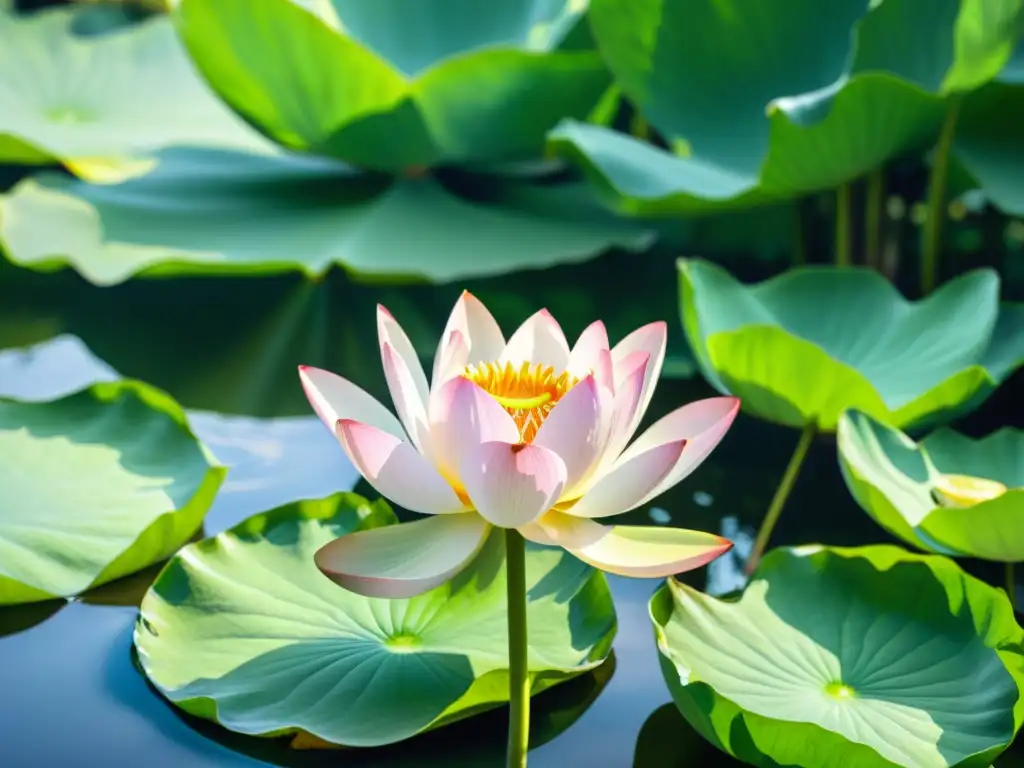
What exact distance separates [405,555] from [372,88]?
4.37 ft

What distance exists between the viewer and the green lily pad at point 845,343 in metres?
1.17

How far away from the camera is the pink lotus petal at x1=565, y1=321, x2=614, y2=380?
0.77 m

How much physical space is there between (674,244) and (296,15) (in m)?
0.84

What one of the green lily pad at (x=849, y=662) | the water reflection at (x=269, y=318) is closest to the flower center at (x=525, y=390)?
the green lily pad at (x=849, y=662)

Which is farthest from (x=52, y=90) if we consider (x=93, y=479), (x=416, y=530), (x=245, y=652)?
(x=416, y=530)

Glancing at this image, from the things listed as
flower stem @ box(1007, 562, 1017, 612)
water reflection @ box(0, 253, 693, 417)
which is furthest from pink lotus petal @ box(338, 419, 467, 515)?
water reflection @ box(0, 253, 693, 417)

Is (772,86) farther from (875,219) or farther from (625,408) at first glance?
(625,408)

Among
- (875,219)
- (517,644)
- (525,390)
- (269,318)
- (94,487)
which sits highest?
(525,390)

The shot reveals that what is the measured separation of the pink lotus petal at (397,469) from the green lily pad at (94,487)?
16.5 inches

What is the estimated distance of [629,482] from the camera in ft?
2.20

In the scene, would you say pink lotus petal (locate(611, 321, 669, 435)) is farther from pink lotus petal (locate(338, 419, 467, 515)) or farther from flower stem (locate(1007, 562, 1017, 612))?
flower stem (locate(1007, 562, 1017, 612))

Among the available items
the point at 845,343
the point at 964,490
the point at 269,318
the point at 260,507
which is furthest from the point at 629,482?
the point at 269,318

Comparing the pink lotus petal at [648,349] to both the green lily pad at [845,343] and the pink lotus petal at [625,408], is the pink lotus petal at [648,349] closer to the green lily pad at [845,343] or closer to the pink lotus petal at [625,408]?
the pink lotus petal at [625,408]

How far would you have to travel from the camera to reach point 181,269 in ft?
5.92
